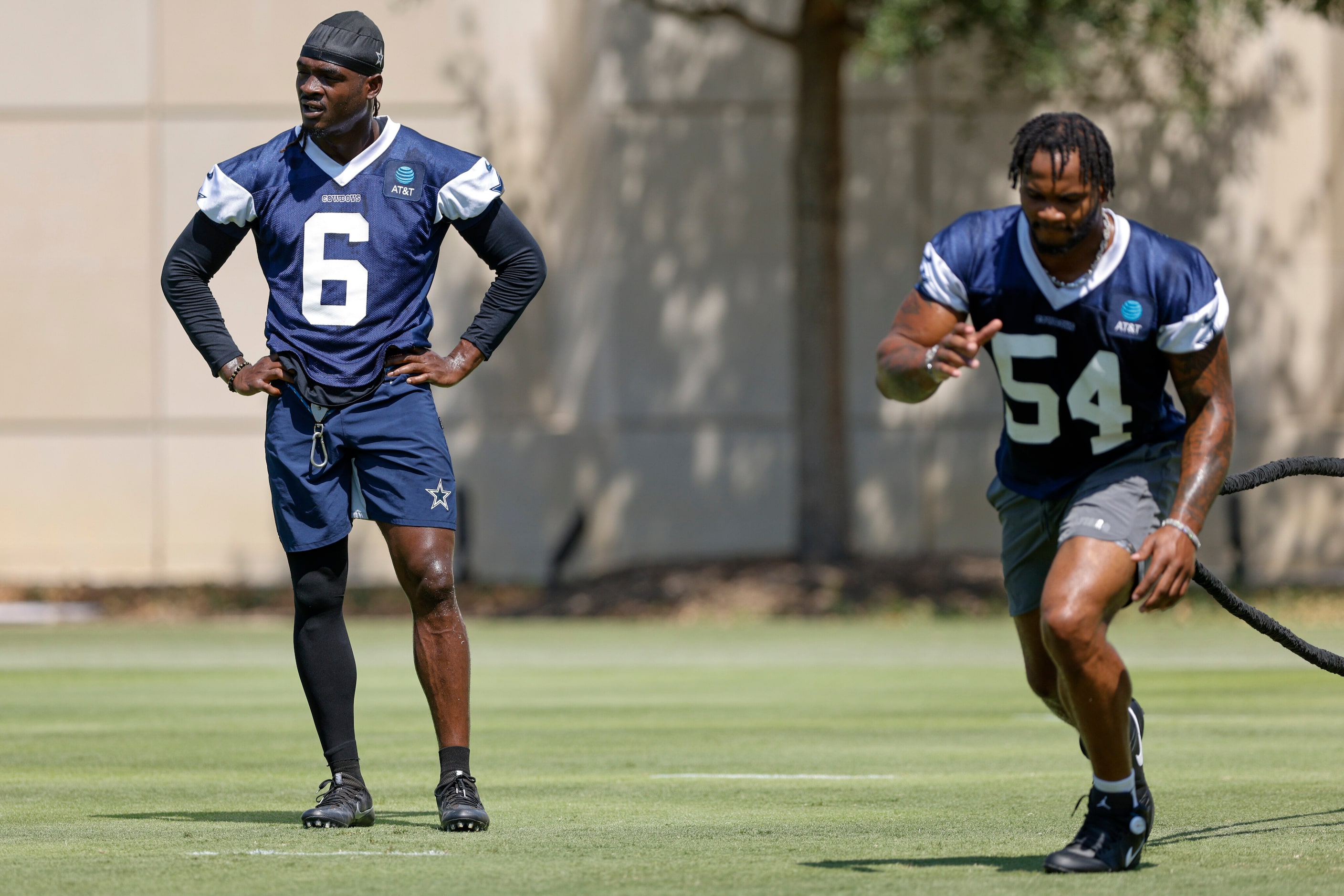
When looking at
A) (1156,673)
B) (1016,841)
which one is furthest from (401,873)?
(1156,673)

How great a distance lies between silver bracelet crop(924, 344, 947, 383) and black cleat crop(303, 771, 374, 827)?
2568 millimetres

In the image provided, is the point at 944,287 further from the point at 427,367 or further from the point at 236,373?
the point at 236,373

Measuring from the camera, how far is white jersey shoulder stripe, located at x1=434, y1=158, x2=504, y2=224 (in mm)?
6656

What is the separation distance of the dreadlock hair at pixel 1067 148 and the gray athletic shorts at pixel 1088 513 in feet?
2.62

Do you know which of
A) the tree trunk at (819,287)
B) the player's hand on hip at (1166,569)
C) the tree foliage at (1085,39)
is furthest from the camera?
the tree trunk at (819,287)

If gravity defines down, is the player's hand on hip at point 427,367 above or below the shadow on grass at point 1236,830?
above

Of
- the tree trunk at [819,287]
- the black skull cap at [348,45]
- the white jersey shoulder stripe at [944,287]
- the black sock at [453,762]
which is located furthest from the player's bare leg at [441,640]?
the tree trunk at [819,287]

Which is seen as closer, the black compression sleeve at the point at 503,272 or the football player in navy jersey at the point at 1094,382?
the football player in navy jersey at the point at 1094,382

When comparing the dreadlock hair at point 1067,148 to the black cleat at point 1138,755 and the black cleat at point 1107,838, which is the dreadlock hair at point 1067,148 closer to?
the black cleat at point 1138,755

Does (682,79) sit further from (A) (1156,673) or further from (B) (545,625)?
(A) (1156,673)

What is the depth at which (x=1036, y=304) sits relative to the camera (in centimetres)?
556

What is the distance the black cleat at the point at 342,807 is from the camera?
21.3ft

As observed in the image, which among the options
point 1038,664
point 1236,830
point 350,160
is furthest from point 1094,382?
point 350,160

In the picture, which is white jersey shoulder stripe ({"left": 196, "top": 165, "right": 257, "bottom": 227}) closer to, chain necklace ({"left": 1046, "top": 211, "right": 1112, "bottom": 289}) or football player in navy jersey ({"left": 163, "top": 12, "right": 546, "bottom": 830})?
football player in navy jersey ({"left": 163, "top": 12, "right": 546, "bottom": 830})
